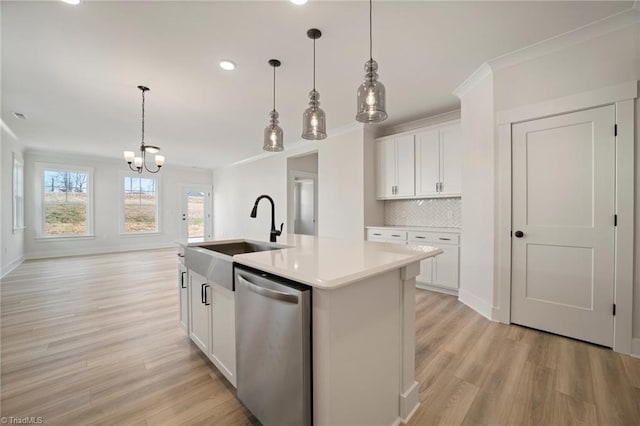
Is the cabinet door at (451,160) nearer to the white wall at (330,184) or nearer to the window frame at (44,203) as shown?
the white wall at (330,184)

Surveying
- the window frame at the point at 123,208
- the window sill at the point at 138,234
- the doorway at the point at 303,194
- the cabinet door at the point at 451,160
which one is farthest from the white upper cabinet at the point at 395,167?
the window sill at the point at 138,234

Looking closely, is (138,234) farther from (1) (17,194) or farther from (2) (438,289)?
(2) (438,289)

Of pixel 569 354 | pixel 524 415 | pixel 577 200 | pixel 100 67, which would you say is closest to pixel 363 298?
pixel 524 415

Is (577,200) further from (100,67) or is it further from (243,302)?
(100,67)

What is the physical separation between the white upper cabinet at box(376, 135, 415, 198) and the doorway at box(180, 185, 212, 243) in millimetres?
6185

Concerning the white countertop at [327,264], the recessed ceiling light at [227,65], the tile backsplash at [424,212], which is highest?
the recessed ceiling light at [227,65]

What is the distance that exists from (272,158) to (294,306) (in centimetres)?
576

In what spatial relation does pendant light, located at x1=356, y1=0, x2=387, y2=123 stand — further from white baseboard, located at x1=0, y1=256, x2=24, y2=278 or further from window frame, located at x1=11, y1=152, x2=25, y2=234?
window frame, located at x1=11, y1=152, x2=25, y2=234

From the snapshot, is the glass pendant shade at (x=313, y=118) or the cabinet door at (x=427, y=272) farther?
the cabinet door at (x=427, y=272)

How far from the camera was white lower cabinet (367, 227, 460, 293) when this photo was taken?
3451 millimetres

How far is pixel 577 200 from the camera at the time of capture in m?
2.26

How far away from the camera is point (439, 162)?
3.76 meters

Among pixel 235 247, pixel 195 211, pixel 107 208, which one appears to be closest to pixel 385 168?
pixel 235 247

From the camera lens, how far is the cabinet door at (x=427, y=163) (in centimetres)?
379
